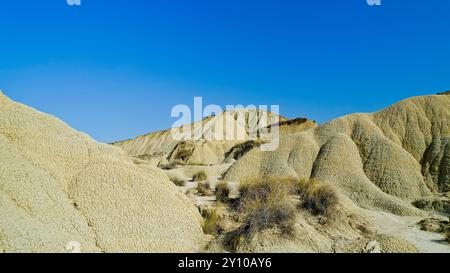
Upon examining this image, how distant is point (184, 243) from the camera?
32.0 feet

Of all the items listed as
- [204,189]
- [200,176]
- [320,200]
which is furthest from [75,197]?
[200,176]

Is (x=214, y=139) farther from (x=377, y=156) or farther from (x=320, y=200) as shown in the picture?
(x=320, y=200)

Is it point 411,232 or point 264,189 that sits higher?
point 264,189

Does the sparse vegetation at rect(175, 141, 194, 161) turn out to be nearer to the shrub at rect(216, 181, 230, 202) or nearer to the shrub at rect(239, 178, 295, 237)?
the shrub at rect(216, 181, 230, 202)

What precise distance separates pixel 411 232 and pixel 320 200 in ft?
13.3

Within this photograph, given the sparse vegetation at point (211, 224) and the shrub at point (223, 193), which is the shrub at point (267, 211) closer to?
the sparse vegetation at point (211, 224)

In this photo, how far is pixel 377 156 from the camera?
77.3ft

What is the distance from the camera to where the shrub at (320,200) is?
13469 millimetres

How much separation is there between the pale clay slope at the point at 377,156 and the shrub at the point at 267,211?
7257 millimetres

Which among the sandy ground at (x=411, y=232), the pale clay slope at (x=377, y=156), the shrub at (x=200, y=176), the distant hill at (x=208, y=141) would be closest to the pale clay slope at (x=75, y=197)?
the sandy ground at (x=411, y=232)

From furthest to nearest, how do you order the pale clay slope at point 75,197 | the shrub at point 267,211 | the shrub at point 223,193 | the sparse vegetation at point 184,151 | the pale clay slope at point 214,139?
the pale clay slope at point 214,139 < the sparse vegetation at point 184,151 < the shrub at point 223,193 < the shrub at point 267,211 < the pale clay slope at point 75,197
